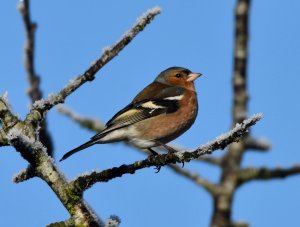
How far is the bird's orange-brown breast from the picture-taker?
23.1 feet

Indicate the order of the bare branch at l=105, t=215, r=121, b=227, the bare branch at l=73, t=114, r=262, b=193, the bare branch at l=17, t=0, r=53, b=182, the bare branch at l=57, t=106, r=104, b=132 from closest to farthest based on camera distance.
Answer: the bare branch at l=105, t=215, r=121, b=227
the bare branch at l=73, t=114, r=262, b=193
the bare branch at l=17, t=0, r=53, b=182
the bare branch at l=57, t=106, r=104, b=132

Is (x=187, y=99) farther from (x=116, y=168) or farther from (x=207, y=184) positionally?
(x=116, y=168)

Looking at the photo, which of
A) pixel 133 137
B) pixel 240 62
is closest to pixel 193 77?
pixel 240 62

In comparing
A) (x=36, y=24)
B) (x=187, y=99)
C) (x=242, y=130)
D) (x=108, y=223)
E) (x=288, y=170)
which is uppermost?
(x=187, y=99)

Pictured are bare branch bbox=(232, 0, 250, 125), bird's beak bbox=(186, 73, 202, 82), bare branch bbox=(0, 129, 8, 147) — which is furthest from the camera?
bird's beak bbox=(186, 73, 202, 82)

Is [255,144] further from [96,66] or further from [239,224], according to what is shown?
[96,66]

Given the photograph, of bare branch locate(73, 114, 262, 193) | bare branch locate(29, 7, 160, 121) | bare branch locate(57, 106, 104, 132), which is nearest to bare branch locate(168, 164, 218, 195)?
bare branch locate(57, 106, 104, 132)

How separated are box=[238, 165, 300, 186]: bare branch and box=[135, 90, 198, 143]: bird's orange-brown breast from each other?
3.29 ft

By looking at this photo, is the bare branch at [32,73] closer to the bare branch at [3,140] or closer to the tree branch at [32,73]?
the tree branch at [32,73]

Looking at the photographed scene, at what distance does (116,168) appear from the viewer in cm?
321

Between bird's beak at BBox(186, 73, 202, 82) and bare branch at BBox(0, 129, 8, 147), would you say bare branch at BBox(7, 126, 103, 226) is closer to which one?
bare branch at BBox(0, 129, 8, 147)

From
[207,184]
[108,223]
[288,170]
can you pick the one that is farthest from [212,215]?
[108,223]

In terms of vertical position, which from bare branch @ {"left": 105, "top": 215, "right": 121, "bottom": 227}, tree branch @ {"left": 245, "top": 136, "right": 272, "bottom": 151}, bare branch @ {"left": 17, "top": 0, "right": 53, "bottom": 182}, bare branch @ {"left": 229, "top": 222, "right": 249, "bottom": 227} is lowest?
bare branch @ {"left": 105, "top": 215, "right": 121, "bottom": 227}

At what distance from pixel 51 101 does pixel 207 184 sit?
11.2 ft
